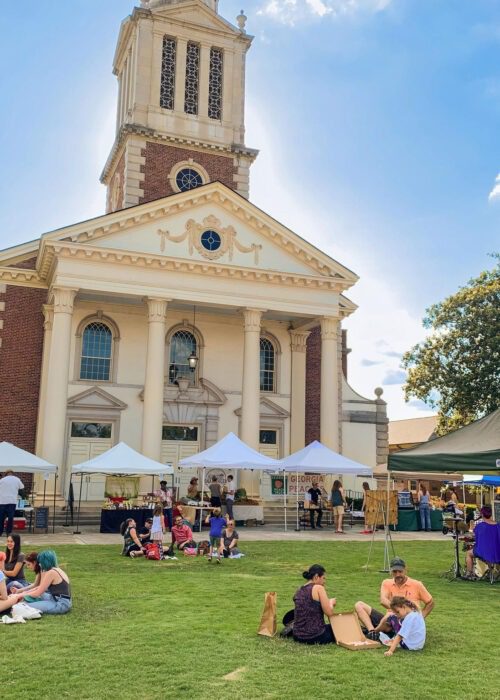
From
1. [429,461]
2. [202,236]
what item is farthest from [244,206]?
[429,461]

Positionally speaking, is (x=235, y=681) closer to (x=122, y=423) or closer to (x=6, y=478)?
(x=6, y=478)

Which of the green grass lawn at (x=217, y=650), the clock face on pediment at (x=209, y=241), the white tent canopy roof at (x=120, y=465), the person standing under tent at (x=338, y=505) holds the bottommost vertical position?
the green grass lawn at (x=217, y=650)

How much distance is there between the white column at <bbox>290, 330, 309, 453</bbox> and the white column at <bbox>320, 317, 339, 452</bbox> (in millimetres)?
2227

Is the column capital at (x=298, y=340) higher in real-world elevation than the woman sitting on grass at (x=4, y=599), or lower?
higher

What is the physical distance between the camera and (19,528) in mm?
20219

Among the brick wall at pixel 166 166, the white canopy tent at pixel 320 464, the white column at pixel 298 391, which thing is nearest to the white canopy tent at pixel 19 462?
the white canopy tent at pixel 320 464

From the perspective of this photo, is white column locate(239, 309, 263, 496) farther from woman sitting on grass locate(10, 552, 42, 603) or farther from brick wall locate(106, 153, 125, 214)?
woman sitting on grass locate(10, 552, 42, 603)

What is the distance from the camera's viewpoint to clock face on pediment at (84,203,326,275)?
80.6ft

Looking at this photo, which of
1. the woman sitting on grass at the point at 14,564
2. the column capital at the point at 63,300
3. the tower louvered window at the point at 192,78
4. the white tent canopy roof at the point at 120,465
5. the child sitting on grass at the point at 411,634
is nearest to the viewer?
the child sitting on grass at the point at 411,634

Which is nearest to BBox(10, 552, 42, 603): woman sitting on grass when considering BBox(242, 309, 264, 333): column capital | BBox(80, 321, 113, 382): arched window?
BBox(242, 309, 264, 333): column capital

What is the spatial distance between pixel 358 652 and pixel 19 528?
15.3 metres

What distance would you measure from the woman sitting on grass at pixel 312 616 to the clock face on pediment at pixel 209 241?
18.0m

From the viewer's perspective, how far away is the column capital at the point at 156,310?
79.5ft

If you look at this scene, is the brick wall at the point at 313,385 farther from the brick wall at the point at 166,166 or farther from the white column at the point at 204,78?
the white column at the point at 204,78
